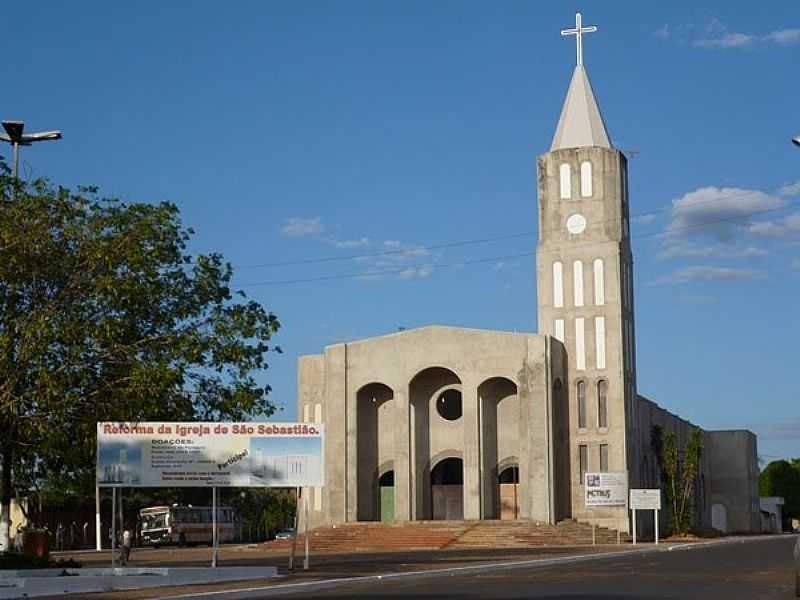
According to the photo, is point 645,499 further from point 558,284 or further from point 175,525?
point 175,525

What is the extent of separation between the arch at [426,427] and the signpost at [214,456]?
28129 mm

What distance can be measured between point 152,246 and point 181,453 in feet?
17.2

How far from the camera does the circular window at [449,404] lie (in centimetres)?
6206

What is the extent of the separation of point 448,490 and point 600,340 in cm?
1026

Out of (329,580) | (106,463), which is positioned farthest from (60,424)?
(329,580)

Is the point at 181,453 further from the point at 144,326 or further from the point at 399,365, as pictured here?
the point at 399,365

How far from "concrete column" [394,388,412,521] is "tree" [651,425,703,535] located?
14.2m

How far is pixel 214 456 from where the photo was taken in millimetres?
31734

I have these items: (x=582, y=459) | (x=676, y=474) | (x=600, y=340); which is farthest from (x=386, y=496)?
(x=676, y=474)

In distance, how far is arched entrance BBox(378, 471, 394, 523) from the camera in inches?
2473

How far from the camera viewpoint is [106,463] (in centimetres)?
3062

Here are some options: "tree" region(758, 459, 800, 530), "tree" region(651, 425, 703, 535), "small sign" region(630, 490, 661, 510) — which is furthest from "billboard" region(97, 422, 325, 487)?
"tree" region(758, 459, 800, 530)

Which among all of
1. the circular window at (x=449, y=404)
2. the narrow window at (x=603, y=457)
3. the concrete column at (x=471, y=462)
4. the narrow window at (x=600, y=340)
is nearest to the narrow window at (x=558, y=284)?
the narrow window at (x=600, y=340)

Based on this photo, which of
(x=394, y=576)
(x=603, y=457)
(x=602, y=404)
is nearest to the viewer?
(x=394, y=576)
